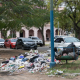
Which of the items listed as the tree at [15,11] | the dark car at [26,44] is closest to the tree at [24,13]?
the tree at [15,11]

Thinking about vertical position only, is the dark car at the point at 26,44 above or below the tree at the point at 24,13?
below

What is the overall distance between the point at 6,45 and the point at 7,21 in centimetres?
1214

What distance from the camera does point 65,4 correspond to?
3083cm

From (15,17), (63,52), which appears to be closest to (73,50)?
(63,52)

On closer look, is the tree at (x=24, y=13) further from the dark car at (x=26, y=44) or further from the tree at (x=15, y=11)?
the dark car at (x=26, y=44)

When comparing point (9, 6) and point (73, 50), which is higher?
point (9, 6)

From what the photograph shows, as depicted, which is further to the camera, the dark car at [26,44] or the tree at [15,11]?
the dark car at [26,44]

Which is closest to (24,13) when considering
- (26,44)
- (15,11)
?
(15,11)

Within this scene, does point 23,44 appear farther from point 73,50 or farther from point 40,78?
point 40,78

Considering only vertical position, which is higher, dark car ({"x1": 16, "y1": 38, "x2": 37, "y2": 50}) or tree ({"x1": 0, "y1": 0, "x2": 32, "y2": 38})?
tree ({"x1": 0, "y1": 0, "x2": 32, "y2": 38})

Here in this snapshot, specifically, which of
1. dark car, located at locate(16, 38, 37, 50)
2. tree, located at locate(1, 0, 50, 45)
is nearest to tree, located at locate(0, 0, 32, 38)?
tree, located at locate(1, 0, 50, 45)

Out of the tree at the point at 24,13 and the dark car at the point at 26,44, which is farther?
the dark car at the point at 26,44

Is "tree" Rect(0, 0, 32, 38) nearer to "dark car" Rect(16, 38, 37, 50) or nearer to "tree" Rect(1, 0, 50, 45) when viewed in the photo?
"tree" Rect(1, 0, 50, 45)

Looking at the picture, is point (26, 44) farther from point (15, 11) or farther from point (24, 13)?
point (15, 11)
